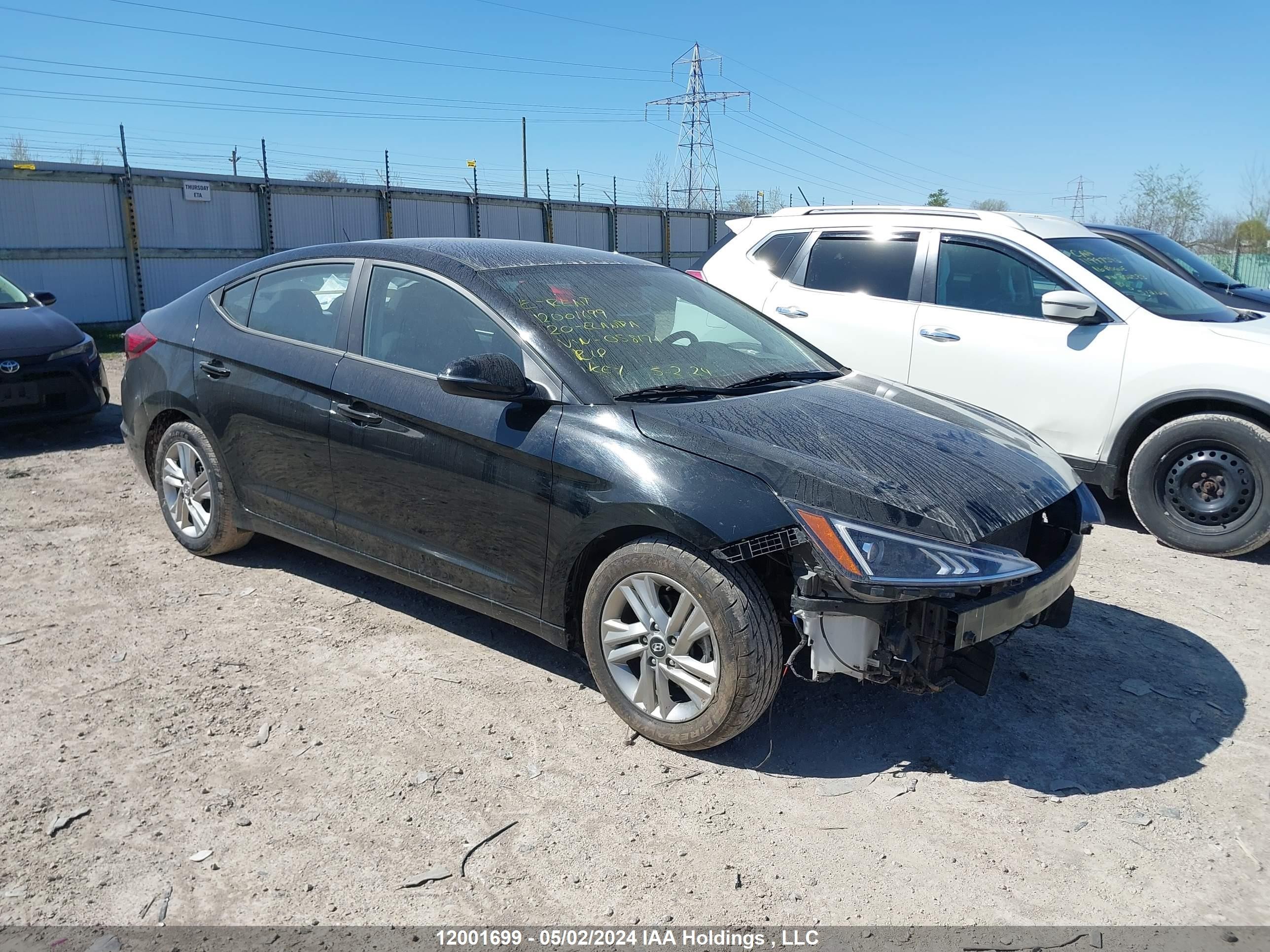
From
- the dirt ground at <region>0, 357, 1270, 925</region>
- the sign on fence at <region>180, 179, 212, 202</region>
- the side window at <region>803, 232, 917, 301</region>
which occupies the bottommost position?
the dirt ground at <region>0, 357, 1270, 925</region>

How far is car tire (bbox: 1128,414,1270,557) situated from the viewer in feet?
18.0

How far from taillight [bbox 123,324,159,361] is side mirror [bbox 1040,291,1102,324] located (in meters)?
5.02

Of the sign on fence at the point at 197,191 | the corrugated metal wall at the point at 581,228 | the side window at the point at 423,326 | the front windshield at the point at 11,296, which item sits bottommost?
the front windshield at the point at 11,296

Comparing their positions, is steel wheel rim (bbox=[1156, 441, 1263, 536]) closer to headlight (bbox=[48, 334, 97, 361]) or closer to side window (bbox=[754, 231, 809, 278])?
side window (bbox=[754, 231, 809, 278])

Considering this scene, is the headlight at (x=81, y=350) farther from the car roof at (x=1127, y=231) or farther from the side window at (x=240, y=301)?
the car roof at (x=1127, y=231)

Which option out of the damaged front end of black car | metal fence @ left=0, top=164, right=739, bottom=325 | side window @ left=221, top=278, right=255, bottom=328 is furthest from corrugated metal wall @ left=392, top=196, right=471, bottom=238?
the damaged front end of black car

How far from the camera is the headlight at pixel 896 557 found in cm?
297

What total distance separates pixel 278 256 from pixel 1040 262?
4.49 m

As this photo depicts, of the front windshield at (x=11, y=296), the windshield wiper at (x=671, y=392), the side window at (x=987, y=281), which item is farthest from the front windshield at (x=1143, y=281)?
the front windshield at (x=11, y=296)

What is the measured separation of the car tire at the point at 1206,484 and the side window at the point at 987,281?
1112 mm

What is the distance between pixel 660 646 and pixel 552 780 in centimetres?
56

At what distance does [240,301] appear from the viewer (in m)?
4.92

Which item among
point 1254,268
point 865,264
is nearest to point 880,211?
point 865,264

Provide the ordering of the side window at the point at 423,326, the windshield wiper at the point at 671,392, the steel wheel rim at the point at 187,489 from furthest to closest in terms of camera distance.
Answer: the steel wheel rim at the point at 187,489 < the side window at the point at 423,326 < the windshield wiper at the point at 671,392
